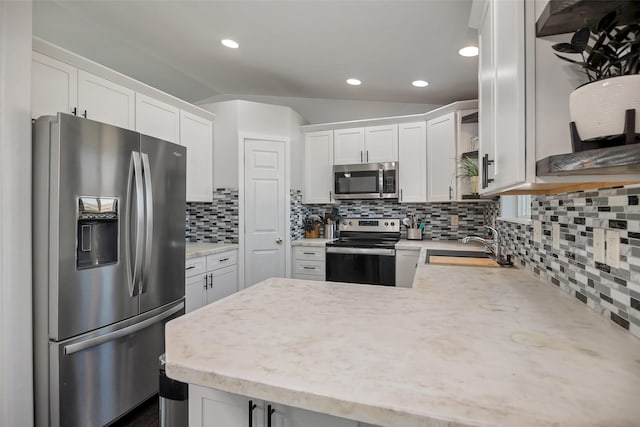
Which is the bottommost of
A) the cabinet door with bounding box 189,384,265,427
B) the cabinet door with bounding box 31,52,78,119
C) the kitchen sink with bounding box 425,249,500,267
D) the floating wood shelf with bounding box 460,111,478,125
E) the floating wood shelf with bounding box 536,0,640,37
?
the cabinet door with bounding box 189,384,265,427

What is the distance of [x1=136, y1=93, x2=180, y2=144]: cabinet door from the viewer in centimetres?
265

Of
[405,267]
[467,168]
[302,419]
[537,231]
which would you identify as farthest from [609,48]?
[405,267]

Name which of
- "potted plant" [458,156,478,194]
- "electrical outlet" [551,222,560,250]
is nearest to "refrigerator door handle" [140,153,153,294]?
"electrical outlet" [551,222,560,250]

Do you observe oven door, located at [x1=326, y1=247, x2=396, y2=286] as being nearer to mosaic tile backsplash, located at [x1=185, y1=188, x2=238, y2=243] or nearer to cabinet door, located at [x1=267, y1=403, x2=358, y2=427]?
mosaic tile backsplash, located at [x1=185, y1=188, x2=238, y2=243]

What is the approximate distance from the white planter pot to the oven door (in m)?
2.73

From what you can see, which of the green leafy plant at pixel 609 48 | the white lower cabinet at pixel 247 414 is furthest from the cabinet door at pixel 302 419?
the green leafy plant at pixel 609 48

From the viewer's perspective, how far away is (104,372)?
70.9 inches

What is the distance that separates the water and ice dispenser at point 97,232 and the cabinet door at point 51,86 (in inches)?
27.4

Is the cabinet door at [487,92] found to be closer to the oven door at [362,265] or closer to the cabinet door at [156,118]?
the oven door at [362,265]

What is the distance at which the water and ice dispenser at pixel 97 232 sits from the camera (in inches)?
66.9

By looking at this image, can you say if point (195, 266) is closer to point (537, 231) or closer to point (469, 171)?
point (537, 231)

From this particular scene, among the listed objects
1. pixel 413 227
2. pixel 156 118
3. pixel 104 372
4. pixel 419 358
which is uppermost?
pixel 156 118

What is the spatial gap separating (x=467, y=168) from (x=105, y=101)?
310cm

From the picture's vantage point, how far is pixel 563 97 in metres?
0.83
